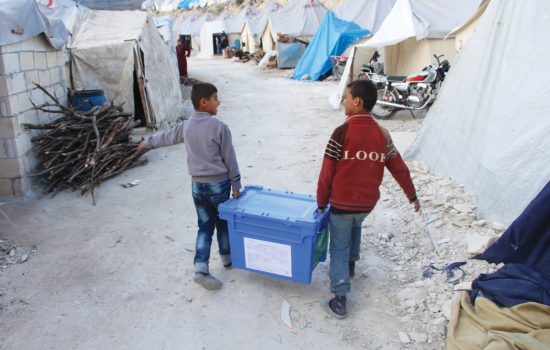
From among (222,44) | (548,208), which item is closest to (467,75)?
(548,208)

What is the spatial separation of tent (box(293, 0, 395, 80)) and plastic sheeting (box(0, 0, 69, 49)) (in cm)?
1155

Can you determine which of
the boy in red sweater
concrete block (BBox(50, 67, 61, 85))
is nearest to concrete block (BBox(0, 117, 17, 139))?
concrete block (BBox(50, 67, 61, 85))

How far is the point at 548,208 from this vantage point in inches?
90.7

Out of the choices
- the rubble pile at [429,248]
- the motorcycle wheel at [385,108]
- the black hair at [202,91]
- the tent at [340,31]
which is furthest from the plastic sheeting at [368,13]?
the black hair at [202,91]

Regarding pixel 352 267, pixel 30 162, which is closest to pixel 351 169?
pixel 352 267

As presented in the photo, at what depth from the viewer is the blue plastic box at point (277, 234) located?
2738 mm

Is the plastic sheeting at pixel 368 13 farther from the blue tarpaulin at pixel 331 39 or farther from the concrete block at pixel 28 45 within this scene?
the concrete block at pixel 28 45

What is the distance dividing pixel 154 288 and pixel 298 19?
20375 mm

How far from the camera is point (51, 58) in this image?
6000mm

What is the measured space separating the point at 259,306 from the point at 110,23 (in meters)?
7.54

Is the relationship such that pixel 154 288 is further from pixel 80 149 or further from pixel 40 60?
pixel 40 60

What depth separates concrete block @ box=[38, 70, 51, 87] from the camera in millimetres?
5594

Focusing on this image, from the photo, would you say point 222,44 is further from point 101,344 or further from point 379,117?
point 101,344

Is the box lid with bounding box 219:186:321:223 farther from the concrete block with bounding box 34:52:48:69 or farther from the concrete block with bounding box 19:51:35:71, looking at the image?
the concrete block with bounding box 34:52:48:69
